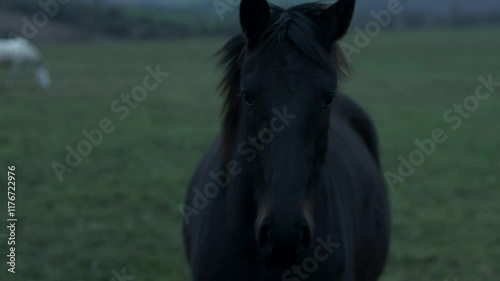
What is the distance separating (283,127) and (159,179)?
22.9 ft

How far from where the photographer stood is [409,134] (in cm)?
1417

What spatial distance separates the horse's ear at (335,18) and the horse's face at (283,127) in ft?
0.10

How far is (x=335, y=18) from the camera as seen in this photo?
10.0 feet

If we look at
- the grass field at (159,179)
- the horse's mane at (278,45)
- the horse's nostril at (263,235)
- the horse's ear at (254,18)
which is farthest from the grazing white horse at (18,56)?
the horse's nostril at (263,235)

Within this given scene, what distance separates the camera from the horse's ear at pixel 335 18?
3.04m

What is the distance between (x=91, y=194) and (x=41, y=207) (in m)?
0.82

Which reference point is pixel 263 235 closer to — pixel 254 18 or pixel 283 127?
pixel 283 127

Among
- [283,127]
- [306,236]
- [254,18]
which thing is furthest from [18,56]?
[306,236]

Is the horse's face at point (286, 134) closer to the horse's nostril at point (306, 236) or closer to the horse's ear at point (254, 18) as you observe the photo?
the horse's nostril at point (306, 236)

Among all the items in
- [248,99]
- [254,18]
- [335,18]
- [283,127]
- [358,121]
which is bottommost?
[358,121]

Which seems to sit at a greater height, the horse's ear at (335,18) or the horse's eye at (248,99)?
the horse's ear at (335,18)

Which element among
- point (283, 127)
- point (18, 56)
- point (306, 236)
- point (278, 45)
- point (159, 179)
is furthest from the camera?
point (18, 56)

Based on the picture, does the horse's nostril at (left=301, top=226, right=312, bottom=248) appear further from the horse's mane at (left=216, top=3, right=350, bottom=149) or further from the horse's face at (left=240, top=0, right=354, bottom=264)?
the horse's mane at (left=216, top=3, right=350, bottom=149)

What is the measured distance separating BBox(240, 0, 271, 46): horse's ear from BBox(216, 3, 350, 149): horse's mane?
0.12 feet
